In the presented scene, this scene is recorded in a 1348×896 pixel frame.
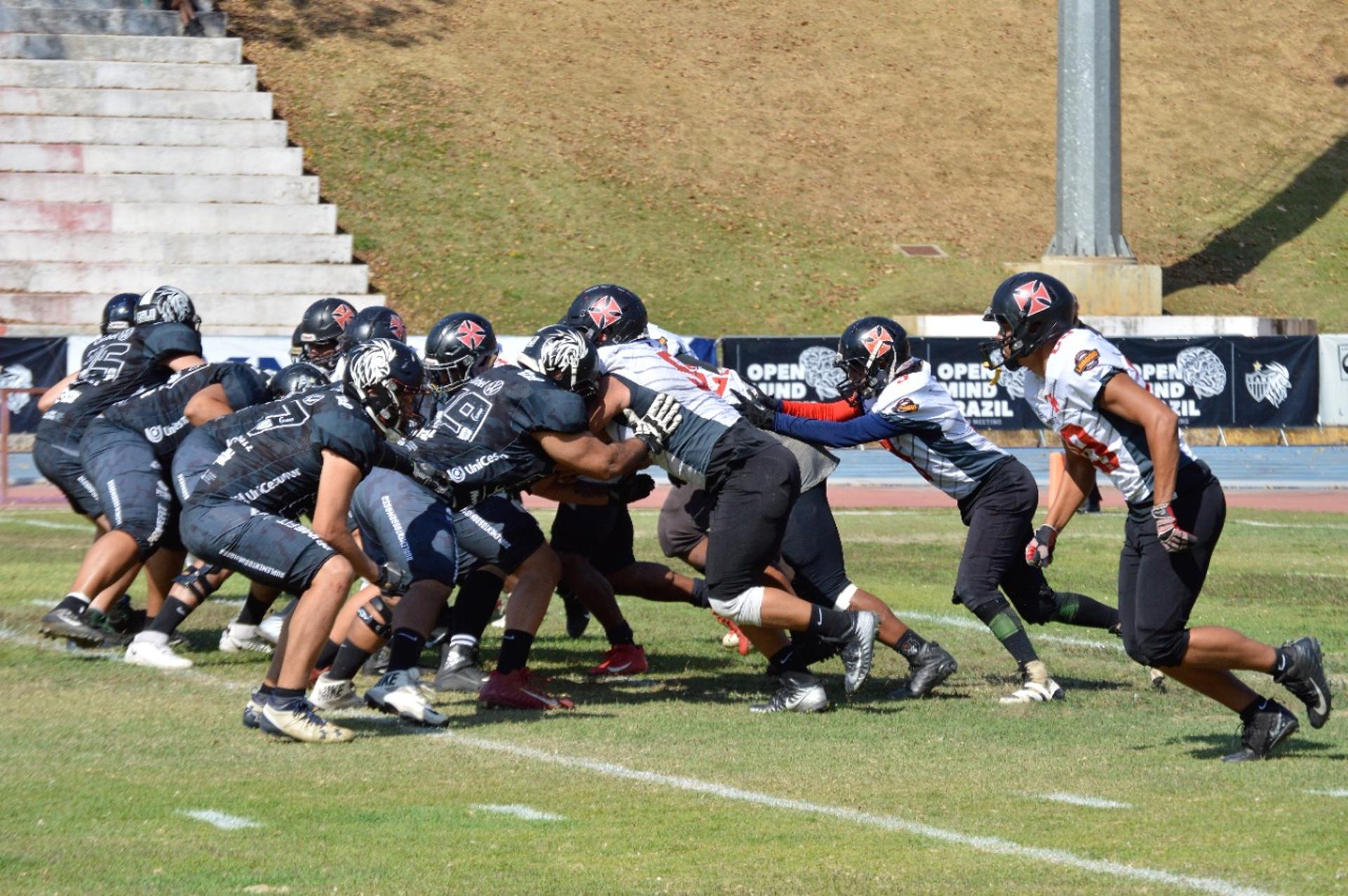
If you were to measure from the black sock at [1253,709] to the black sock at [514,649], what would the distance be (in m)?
3.13

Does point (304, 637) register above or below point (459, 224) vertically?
below

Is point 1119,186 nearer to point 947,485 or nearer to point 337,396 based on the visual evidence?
point 947,485

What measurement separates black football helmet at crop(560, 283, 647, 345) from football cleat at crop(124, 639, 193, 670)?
277 cm

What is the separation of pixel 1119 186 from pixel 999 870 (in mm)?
27931

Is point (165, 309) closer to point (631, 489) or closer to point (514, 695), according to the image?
point (631, 489)

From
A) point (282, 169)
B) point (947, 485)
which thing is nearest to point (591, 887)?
point (947, 485)

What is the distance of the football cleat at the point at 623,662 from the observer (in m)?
8.80

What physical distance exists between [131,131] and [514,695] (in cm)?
2530

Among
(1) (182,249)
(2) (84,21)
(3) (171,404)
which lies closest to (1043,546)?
(3) (171,404)

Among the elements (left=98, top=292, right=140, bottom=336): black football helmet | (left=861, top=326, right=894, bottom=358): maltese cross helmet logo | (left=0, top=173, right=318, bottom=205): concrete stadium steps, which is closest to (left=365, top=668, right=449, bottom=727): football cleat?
(left=861, top=326, right=894, bottom=358): maltese cross helmet logo

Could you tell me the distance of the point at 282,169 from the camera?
98.9 feet

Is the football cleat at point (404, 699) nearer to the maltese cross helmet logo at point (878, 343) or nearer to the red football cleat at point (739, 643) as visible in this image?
the red football cleat at point (739, 643)

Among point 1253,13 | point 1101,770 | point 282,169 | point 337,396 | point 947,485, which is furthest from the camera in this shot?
point 1253,13

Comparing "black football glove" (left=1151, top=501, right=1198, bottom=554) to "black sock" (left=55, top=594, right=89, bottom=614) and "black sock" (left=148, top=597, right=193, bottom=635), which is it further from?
"black sock" (left=55, top=594, right=89, bottom=614)
